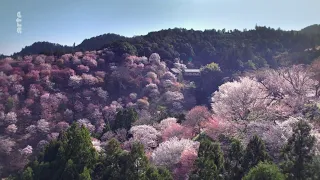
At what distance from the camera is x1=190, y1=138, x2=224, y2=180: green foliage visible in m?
17.9

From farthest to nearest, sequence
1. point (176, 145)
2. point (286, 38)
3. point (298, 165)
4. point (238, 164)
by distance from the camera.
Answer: point (286, 38)
point (176, 145)
point (238, 164)
point (298, 165)

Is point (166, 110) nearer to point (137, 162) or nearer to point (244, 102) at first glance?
point (244, 102)

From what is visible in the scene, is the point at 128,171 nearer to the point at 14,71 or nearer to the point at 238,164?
the point at 238,164

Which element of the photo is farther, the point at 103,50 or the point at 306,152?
the point at 103,50

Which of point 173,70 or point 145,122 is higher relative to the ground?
point 173,70

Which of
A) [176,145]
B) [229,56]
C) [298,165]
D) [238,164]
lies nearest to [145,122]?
[176,145]

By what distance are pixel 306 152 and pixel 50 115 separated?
41.0 meters

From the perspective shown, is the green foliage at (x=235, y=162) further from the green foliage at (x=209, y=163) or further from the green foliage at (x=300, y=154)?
the green foliage at (x=300, y=154)

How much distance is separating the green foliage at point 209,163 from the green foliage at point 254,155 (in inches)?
56.4

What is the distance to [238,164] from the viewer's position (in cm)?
1880

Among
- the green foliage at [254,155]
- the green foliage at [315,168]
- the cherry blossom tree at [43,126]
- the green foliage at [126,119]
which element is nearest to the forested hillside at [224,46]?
the cherry blossom tree at [43,126]

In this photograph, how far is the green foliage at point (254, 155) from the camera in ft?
60.4

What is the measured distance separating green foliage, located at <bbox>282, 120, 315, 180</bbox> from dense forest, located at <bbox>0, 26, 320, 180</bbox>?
0.05m

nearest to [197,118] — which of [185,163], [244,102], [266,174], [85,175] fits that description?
[244,102]
